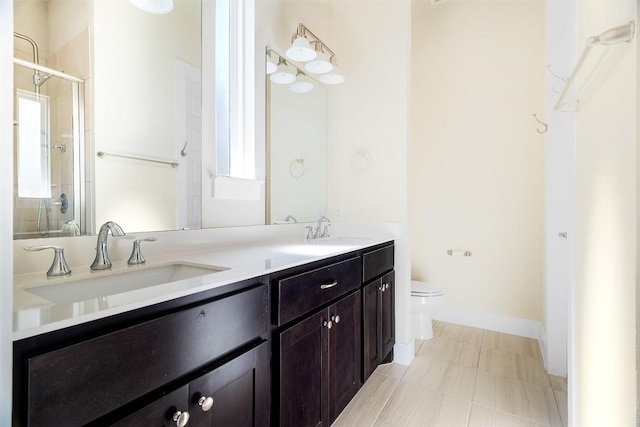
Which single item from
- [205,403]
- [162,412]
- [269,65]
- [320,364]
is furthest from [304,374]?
[269,65]

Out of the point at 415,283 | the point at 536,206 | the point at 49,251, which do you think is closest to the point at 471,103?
the point at 536,206

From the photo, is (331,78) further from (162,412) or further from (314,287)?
(162,412)

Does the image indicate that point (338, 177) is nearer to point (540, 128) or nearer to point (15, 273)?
point (540, 128)

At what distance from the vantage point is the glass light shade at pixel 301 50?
1.82 m

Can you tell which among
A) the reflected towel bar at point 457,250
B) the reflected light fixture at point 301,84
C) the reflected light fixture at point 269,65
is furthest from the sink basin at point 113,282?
the reflected towel bar at point 457,250

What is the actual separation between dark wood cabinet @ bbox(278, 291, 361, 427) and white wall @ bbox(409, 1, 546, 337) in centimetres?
142

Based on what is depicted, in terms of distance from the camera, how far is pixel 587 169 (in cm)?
101

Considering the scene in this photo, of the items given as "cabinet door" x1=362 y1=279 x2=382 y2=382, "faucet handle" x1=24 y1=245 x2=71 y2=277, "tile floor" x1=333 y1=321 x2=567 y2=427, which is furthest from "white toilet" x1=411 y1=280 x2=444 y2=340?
"faucet handle" x1=24 y1=245 x2=71 y2=277

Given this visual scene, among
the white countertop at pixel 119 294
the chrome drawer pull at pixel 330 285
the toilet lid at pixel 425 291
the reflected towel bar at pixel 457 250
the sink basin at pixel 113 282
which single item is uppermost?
the white countertop at pixel 119 294

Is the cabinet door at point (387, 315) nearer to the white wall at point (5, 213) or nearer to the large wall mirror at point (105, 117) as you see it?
the large wall mirror at point (105, 117)

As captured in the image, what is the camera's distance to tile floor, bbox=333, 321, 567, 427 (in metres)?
1.53

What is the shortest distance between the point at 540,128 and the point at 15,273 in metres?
3.18

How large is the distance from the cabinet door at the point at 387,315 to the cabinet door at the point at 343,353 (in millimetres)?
352

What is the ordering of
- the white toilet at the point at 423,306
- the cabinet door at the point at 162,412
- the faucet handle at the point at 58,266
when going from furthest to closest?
the white toilet at the point at 423,306 < the faucet handle at the point at 58,266 < the cabinet door at the point at 162,412
